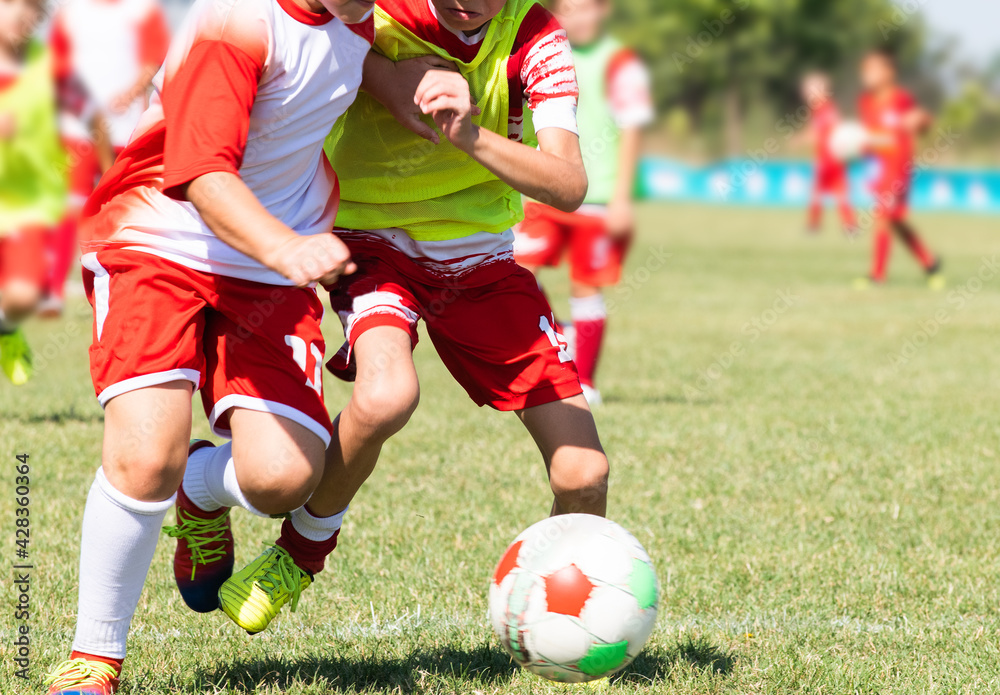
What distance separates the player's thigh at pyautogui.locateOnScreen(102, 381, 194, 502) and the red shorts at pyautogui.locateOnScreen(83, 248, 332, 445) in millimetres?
33

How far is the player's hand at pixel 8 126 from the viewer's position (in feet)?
20.6

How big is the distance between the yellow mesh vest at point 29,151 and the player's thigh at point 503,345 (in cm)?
406

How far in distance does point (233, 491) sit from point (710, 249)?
16.3 metres

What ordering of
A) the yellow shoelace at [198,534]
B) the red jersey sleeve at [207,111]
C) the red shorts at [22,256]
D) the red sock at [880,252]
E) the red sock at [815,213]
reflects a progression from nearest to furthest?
the red jersey sleeve at [207,111], the yellow shoelace at [198,534], the red shorts at [22,256], the red sock at [880,252], the red sock at [815,213]

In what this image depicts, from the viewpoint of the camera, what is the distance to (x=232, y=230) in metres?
2.25

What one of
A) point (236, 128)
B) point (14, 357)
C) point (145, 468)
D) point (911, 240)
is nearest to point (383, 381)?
point (145, 468)

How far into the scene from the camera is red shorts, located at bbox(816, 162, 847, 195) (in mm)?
23083

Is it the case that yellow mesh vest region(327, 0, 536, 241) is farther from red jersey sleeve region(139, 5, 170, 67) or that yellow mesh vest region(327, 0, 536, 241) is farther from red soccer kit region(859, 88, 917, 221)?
red soccer kit region(859, 88, 917, 221)

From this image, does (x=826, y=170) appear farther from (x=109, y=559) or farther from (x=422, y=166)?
(x=109, y=559)

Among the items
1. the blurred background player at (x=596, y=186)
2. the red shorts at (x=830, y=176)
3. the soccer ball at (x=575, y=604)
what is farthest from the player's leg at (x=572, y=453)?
the red shorts at (x=830, y=176)

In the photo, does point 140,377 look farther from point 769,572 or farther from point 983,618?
point 983,618

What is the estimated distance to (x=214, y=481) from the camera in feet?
9.39

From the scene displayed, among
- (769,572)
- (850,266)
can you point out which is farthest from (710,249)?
(769,572)

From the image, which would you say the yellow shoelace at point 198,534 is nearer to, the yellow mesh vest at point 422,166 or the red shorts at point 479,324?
the red shorts at point 479,324
